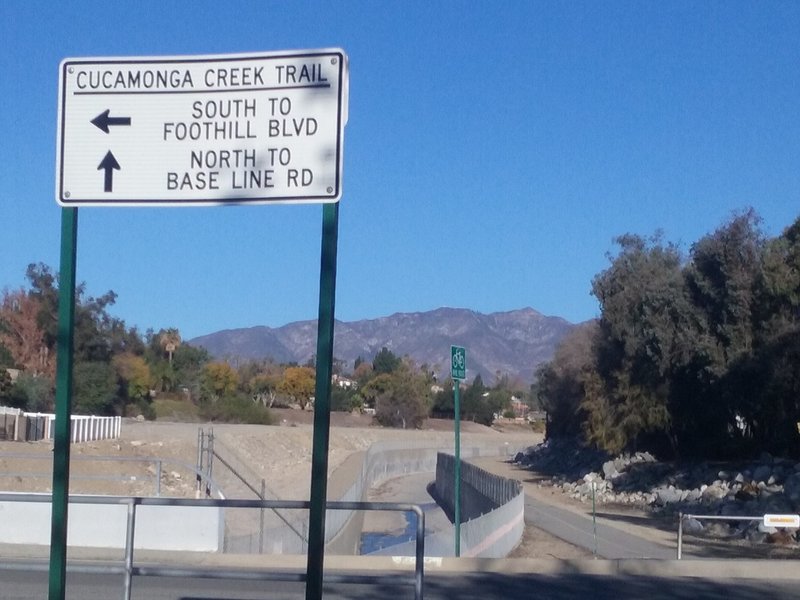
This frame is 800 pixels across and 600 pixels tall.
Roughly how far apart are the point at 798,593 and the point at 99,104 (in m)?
11.6

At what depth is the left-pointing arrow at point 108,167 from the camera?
4887mm

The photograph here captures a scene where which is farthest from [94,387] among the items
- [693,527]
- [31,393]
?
[693,527]

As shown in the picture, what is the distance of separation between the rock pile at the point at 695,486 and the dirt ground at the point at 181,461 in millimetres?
8374

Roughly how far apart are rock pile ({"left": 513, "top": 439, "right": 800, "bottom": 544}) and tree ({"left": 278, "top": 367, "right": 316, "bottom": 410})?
46207mm

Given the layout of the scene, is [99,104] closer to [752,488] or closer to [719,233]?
[752,488]

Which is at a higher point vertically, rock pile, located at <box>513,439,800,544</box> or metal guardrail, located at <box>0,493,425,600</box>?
metal guardrail, located at <box>0,493,425,600</box>

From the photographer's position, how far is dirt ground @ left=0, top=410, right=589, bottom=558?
28669 millimetres

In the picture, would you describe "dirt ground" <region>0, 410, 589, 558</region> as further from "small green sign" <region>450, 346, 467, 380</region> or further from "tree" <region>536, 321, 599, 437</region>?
"tree" <region>536, 321, 599, 437</region>

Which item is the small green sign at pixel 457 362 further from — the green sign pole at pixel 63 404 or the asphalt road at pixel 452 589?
the green sign pole at pixel 63 404

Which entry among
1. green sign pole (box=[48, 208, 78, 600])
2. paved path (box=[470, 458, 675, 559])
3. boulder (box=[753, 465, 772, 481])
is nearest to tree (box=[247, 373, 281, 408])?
paved path (box=[470, 458, 675, 559])

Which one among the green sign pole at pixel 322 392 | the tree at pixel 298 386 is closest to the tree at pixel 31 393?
the tree at pixel 298 386

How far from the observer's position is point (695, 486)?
50188 mm

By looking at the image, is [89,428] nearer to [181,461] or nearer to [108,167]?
[181,461]

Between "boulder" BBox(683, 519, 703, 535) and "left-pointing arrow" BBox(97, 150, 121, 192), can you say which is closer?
"left-pointing arrow" BBox(97, 150, 121, 192)
